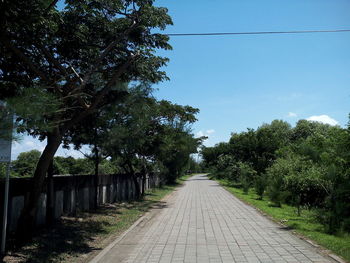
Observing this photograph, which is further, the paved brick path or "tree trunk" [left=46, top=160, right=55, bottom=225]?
"tree trunk" [left=46, top=160, right=55, bottom=225]

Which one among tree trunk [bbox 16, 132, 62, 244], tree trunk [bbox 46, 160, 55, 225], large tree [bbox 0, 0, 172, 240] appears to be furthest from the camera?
tree trunk [bbox 46, 160, 55, 225]

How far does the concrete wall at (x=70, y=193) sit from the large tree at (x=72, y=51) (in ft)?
2.30

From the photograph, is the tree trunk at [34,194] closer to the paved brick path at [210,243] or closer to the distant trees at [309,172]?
the paved brick path at [210,243]

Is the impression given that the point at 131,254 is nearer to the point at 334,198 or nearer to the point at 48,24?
the point at 48,24

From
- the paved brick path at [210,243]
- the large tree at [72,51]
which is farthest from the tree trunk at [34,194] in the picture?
the paved brick path at [210,243]

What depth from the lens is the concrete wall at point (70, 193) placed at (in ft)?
27.1

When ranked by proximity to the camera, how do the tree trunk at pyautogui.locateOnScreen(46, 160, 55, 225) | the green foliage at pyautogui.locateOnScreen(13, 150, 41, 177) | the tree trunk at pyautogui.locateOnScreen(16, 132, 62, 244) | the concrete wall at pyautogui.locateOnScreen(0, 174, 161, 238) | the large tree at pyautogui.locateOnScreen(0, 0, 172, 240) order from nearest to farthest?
the large tree at pyautogui.locateOnScreen(0, 0, 172, 240)
the tree trunk at pyautogui.locateOnScreen(16, 132, 62, 244)
the concrete wall at pyautogui.locateOnScreen(0, 174, 161, 238)
the green foliage at pyautogui.locateOnScreen(13, 150, 41, 177)
the tree trunk at pyautogui.locateOnScreen(46, 160, 55, 225)

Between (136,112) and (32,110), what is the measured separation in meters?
8.78

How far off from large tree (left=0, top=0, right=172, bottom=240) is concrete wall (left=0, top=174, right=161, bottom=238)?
2.30 feet

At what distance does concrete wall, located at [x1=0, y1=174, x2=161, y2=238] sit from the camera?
8.25 m

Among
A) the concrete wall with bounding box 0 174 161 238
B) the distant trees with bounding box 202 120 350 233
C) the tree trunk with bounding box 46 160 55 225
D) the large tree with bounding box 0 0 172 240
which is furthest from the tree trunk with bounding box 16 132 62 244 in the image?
the distant trees with bounding box 202 120 350 233

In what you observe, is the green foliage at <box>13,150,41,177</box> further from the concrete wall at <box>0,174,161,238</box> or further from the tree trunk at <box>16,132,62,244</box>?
the concrete wall at <box>0,174,161,238</box>

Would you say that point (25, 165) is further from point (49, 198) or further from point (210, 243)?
point (210, 243)

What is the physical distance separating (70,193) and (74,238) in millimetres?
3535
